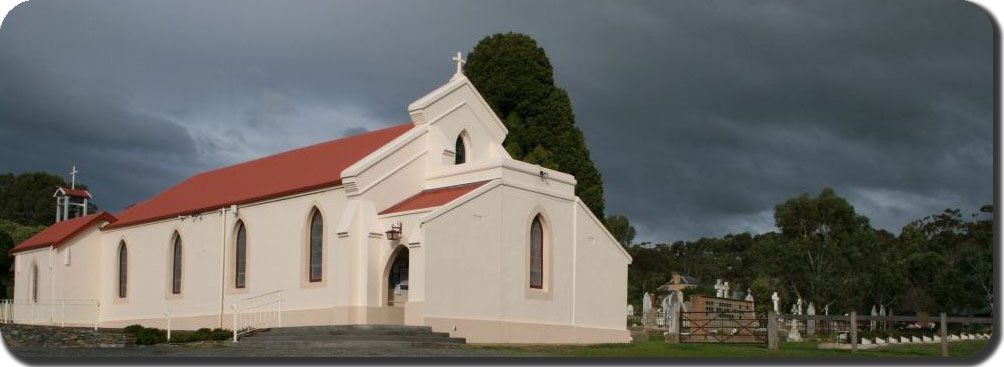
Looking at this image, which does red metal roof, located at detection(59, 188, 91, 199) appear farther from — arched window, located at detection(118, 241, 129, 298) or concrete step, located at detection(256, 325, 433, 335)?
concrete step, located at detection(256, 325, 433, 335)

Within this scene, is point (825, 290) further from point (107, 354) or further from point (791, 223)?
point (107, 354)

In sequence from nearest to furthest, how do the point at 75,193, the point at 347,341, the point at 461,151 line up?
1. the point at 347,341
2. the point at 461,151
3. the point at 75,193

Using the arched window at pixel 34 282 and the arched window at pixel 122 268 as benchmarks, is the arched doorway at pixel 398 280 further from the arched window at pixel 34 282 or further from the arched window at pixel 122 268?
the arched window at pixel 34 282

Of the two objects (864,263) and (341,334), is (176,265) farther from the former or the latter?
(864,263)

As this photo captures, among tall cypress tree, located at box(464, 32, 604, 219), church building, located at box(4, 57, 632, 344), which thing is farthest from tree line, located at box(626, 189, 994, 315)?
church building, located at box(4, 57, 632, 344)

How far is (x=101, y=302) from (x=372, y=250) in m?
16.5

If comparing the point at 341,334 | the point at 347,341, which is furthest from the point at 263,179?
the point at 347,341

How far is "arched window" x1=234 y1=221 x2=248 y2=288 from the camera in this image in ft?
117

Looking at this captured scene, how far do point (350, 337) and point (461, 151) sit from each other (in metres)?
11.0

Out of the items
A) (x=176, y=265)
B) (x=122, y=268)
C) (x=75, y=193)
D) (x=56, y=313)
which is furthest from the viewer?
(x=75, y=193)

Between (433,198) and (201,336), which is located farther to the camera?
(433,198)

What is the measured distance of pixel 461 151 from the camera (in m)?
36.1

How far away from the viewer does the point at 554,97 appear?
47.3 m

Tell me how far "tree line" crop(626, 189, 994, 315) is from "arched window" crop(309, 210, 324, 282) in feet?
71.1
